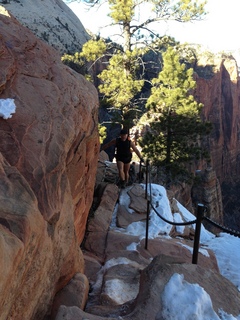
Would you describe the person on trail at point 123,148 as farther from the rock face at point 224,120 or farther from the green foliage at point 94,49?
the rock face at point 224,120

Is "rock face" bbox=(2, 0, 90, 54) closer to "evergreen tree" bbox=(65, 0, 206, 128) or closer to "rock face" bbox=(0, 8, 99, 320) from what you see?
"evergreen tree" bbox=(65, 0, 206, 128)

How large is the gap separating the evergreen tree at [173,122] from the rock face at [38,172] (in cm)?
870

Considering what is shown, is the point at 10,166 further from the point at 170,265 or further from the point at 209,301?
the point at 209,301

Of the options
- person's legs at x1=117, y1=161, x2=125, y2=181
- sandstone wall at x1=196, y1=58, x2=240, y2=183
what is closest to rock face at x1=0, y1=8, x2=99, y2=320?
person's legs at x1=117, y1=161, x2=125, y2=181

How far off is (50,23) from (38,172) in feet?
110

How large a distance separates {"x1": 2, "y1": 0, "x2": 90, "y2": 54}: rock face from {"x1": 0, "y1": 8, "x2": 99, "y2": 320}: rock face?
2384 centimetres

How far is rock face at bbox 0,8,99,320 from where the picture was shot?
2.01 meters

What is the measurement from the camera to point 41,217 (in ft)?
7.54

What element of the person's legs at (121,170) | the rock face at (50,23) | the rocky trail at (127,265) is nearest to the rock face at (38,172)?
the rocky trail at (127,265)

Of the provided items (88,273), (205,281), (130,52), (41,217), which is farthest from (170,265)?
(130,52)

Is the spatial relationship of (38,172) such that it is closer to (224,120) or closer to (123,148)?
(123,148)

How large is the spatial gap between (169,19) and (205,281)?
34.5ft

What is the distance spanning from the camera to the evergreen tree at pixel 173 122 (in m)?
13.1

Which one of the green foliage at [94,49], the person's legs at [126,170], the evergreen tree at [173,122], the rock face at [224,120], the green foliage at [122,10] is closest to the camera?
the person's legs at [126,170]
